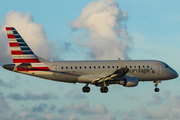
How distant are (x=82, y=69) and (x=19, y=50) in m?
10.6

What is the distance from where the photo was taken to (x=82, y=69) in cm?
4919

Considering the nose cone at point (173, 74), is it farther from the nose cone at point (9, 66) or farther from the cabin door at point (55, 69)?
the nose cone at point (9, 66)

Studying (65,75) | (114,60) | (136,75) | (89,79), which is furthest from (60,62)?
(136,75)

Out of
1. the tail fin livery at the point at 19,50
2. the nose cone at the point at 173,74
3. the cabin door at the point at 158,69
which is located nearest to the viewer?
the tail fin livery at the point at 19,50

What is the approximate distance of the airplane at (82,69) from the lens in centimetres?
4722

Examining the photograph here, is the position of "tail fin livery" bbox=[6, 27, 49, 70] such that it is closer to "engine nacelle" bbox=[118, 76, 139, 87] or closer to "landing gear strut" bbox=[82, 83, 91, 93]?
"landing gear strut" bbox=[82, 83, 91, 93]

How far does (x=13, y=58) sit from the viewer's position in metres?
47.1

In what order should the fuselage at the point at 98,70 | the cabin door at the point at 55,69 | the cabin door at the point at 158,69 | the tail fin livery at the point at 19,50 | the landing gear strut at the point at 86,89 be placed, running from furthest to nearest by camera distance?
the landing gear strut at the point at 86,89
the cabin door at the point at 158,69
the fuselage at the point at 98,70
the cabin door at the point at 55,69
the tail fin livery at the point at 19,50

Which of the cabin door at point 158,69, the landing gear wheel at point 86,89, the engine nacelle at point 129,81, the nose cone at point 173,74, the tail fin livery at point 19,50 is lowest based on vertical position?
the landing gear wheel at point 86,89

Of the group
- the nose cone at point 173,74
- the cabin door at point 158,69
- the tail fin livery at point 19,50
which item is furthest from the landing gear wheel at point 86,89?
the nose cone at point 173,74

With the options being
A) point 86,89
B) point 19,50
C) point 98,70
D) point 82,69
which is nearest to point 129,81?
point 98,70

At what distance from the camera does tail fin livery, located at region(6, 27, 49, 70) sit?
47.2 m

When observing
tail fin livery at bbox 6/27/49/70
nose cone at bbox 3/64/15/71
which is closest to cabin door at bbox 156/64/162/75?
tail fin livery at bbox 6/27/49/70

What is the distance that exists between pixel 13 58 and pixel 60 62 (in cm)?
755
